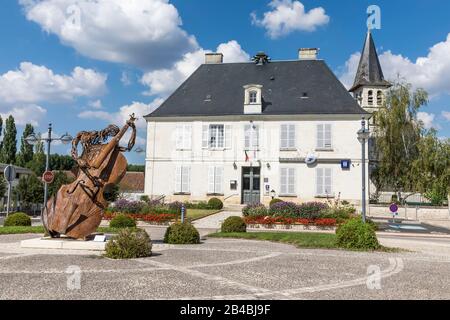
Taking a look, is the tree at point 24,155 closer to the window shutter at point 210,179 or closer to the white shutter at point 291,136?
the window shutter at point 210,179

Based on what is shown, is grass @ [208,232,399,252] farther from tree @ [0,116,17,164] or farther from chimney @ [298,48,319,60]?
tree @ [0,116,17,164]

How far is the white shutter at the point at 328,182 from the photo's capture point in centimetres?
3002

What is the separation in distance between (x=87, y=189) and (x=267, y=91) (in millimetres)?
24638

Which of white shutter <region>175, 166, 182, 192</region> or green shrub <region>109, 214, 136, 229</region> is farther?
white shutter <region>175, 166, 182, 192</region>

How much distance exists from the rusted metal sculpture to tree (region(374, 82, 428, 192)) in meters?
27.6

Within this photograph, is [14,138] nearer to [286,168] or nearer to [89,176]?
[286,168]

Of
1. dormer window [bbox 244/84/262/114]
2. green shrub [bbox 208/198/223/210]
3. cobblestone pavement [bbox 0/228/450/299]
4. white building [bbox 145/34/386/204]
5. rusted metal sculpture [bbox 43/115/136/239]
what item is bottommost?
cobblestone pavement [bbox 0/228/450/299]

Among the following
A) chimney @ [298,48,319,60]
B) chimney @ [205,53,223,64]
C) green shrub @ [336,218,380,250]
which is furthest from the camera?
chimney @ [205,53,223,64]

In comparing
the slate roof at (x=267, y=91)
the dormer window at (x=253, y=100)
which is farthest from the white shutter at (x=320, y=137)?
the dormer window at (x=253, y=100)

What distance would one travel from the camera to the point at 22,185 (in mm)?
32812

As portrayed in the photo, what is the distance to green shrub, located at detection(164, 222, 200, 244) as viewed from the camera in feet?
40.4

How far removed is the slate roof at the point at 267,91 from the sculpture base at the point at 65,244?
73.0ft

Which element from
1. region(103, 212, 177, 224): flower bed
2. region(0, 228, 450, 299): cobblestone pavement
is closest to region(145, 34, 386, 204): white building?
region(103, 212, 177, 224): flower bed

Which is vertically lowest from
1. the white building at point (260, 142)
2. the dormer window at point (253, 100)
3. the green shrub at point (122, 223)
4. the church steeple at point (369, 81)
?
the green shrub at point (122, 223)
